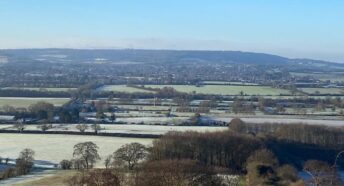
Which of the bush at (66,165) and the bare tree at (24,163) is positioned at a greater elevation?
the bare tree at (24,163)

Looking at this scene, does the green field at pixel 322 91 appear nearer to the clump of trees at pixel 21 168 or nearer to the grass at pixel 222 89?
the grass at pixel 222 89

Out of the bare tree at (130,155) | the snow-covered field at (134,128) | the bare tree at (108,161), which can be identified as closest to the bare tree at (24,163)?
the bare tree at (108,161)

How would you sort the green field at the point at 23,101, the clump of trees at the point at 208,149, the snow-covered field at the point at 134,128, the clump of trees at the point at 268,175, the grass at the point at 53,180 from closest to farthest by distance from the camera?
the clump of trees at the point at 268,175, the grass at the point at 53,180, the clump of trees at the point at 208,149, the snow-covered field at the point at 134,128, the green field at the point at 23,101

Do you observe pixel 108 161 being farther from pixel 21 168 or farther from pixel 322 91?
pixel 322 91

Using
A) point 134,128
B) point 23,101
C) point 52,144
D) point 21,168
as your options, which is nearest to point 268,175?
point 21,168

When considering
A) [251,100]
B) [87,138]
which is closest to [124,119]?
[87,138]

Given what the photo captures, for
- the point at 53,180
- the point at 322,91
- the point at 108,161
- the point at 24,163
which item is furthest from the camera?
the point at 322,91

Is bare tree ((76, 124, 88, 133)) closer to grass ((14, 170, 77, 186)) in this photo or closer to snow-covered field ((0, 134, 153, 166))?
snow-covered field ((0, 134, 153, 166))

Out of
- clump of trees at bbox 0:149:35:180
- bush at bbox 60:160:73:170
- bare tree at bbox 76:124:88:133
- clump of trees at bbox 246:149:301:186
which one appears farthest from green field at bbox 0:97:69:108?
clump of trees at bbox 246:149:301:186
